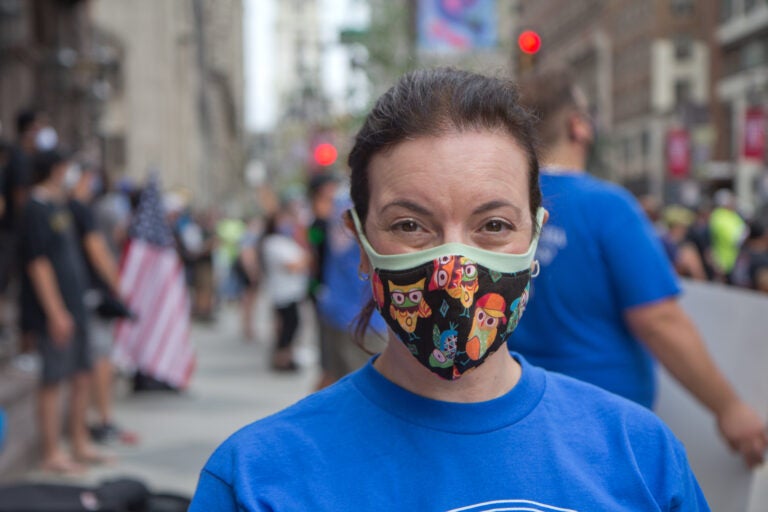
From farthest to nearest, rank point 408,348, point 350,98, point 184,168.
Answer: point 184,168
point 350,98
point 408,348

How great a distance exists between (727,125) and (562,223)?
63417 millimetres

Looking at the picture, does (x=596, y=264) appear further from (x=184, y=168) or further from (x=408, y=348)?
(x=184, y=168)

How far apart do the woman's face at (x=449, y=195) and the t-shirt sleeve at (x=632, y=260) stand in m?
1.44

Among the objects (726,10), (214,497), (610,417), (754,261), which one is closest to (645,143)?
(726,10)

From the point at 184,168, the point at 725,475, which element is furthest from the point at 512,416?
the point at 184,168

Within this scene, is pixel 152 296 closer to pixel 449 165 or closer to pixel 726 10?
pixel 449 165

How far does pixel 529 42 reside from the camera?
11609 mm

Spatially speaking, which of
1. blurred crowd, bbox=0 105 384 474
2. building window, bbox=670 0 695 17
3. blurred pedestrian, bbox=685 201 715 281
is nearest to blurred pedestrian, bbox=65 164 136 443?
blurred crowd, bbox=0 105 384 474

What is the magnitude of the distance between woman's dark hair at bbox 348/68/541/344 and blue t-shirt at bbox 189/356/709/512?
0.35 metres

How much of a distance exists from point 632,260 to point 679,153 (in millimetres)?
51256

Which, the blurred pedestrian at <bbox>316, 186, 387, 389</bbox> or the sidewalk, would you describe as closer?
the blurred pedestrian at <bbox>316, 186, 387, 389</bbox>

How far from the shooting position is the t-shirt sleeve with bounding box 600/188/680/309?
3182 mm

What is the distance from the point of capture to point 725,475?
3395 millimetres

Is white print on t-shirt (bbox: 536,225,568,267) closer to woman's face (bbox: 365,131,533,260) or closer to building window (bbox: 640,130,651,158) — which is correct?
woman's face (bbox: 365,131,533,260)
